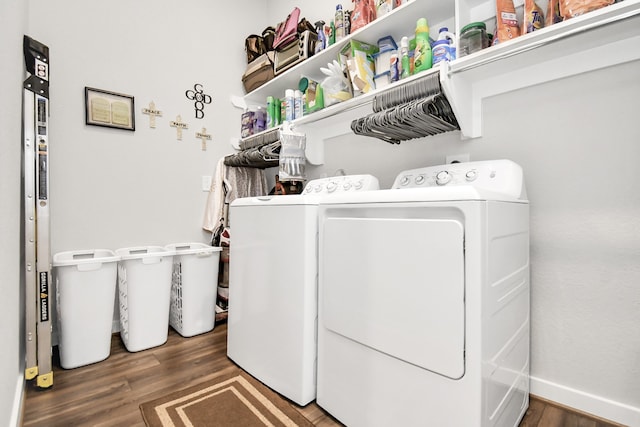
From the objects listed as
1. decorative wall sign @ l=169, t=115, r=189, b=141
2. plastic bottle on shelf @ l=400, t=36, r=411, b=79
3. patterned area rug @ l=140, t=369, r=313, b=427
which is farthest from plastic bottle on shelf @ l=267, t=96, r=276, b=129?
patterned area rug @ l=140, t=369, r=313, b=427

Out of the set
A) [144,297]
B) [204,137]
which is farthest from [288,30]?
[144,297]

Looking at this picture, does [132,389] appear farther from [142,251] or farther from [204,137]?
[204,137]

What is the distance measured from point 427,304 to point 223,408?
1004mm

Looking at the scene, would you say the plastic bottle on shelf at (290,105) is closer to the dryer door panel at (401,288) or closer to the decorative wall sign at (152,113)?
the decorative wall sign at (152,113)

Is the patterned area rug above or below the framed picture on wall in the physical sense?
below

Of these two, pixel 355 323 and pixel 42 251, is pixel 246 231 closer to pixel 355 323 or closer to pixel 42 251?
pixel 355 323

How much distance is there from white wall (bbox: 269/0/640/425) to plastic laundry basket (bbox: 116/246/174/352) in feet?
Answer: 6.66

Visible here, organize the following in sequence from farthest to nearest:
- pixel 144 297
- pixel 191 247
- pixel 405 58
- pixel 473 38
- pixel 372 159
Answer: pixel 191 247 < pixel 372 159 < pixel 144 297 < pixel 405 58 < pixel 473 38

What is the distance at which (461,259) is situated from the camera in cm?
89

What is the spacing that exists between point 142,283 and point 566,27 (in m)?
2.38

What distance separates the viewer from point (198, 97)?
2.54 m

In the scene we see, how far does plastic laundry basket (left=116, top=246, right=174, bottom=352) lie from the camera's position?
186 cm

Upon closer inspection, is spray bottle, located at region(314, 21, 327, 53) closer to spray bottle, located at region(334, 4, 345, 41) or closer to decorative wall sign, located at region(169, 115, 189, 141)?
spray bottle, located at region(334, 4, 345, 41)

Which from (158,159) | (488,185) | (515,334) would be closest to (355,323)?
(515,334)
